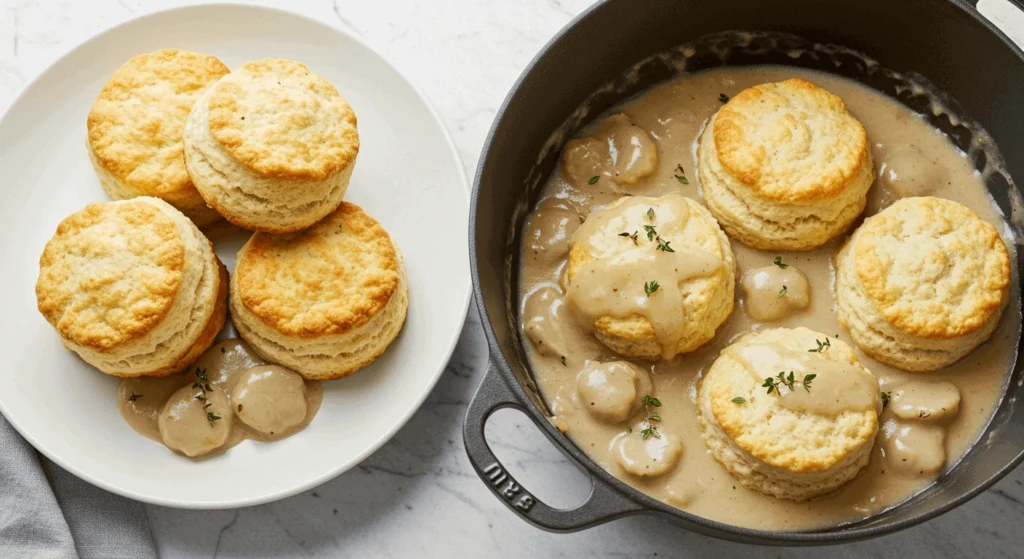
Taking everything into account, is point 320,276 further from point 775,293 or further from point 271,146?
point 775,293

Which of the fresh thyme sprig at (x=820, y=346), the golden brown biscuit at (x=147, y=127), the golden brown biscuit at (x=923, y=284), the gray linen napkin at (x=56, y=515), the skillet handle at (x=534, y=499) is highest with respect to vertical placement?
the golden brown biscuit at (x=923, y=284)

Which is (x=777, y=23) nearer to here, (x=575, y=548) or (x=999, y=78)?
(x=999, y=78)

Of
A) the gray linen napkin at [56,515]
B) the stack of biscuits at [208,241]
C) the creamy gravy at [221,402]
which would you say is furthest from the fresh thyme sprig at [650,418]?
the gray linen napkin at [56,515]

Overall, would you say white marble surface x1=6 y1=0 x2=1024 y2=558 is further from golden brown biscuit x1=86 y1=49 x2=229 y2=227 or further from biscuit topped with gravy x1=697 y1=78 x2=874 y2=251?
biscuit topped with gravy x1=697 y1=78 x2=874 y2=251

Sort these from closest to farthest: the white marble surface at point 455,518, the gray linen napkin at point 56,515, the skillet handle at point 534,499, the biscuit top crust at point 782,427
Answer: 1. the skillet handle at point 534,499
2. the biscuit top crust at point 782,427
3. the gray linen napkin at point 56,515
4. the white marble surface at point 455,518

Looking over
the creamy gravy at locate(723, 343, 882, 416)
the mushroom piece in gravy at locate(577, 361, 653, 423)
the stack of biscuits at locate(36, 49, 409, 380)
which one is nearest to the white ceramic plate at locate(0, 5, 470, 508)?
the stack of biscuits at locate(36, 49, 409, 380)

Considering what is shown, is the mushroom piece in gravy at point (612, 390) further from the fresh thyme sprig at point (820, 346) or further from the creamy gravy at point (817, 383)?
the fresh thyme sprig at point (820, 346)

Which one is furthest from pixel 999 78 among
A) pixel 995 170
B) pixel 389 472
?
pixel 389 472
